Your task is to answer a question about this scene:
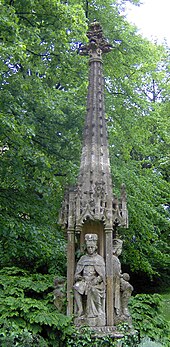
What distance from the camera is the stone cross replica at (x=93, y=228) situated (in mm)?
5758

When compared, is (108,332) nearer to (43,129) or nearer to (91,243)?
(91,243)

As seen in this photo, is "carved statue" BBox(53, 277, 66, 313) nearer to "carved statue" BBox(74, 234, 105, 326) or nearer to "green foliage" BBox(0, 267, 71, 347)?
"green foliage" BBox(0, 267, 71, 347)

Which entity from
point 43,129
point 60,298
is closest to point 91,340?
point 60,298

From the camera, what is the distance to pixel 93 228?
6.27 metres

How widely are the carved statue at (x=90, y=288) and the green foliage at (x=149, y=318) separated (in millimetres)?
929

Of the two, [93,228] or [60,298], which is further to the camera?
[93,228]

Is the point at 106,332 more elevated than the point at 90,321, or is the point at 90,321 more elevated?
the point at 90,321

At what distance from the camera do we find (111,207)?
6.14 meters

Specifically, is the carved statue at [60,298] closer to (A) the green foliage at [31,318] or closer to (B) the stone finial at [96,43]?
(A) the green foliage at [31,318]

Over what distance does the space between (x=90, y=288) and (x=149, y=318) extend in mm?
1575

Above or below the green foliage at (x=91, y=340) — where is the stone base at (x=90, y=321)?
above

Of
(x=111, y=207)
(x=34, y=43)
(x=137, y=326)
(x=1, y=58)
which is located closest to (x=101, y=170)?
(x=111, y=207)

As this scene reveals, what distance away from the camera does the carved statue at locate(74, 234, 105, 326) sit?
18.7ft

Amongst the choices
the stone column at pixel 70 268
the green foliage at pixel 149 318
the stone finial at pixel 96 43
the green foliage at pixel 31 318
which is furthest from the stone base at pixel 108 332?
the stone finial at pixel 96 43
